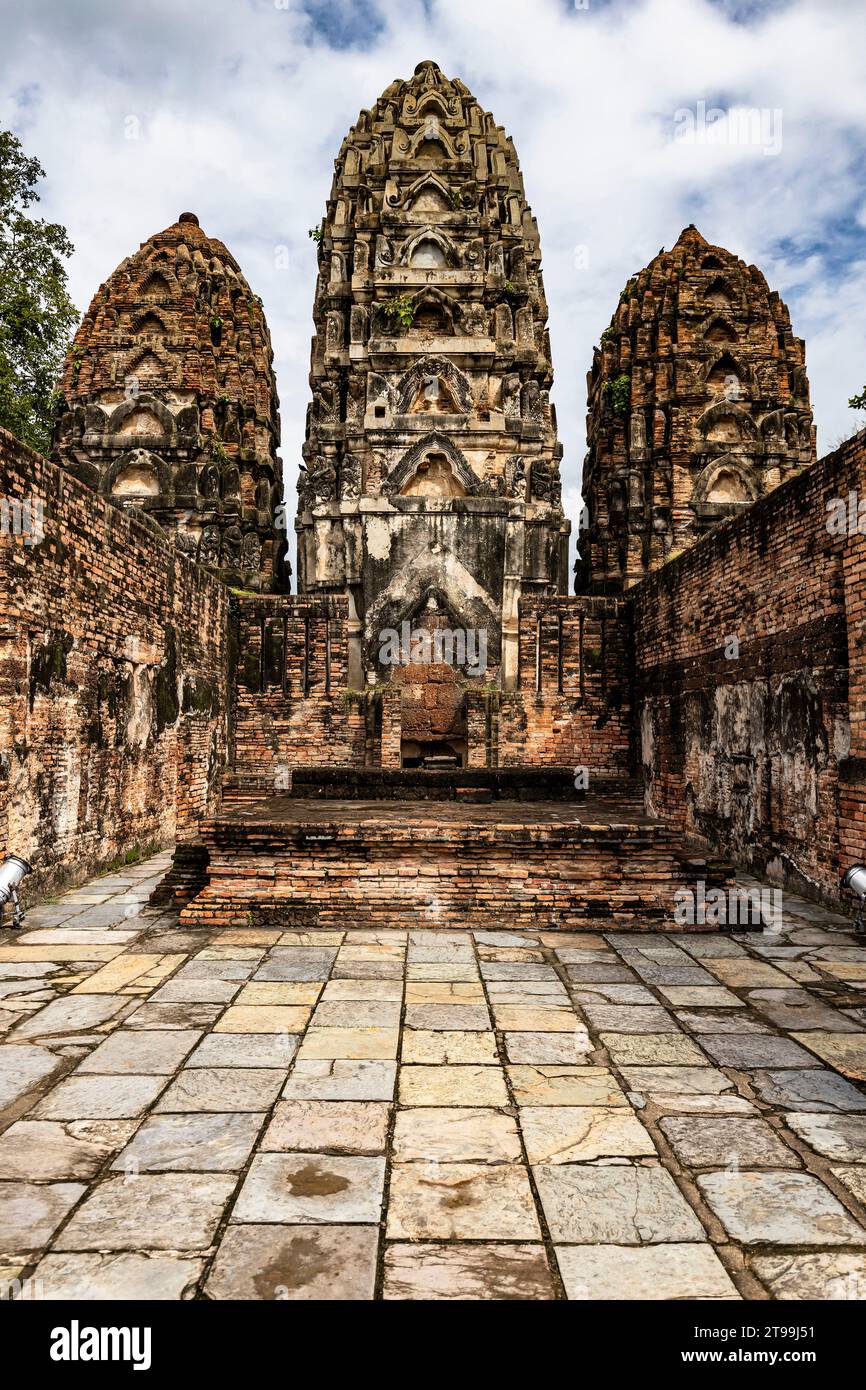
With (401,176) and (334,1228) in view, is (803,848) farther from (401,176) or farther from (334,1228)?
(401,176)

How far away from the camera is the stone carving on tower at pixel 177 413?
1806 cm

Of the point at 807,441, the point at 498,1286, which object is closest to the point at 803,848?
the point at 498,1286

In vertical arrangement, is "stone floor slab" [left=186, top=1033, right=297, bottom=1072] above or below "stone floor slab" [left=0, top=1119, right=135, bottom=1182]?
below

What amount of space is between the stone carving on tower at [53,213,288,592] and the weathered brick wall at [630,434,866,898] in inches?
416

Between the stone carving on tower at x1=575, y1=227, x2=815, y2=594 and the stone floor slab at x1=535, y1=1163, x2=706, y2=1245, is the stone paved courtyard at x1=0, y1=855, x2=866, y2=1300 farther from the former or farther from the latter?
the stone carving on tower at x1=575, y1=227, x2=815, y2=594

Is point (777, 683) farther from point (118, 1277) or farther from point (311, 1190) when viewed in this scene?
point (118, 1277)

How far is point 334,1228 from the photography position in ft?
8.00

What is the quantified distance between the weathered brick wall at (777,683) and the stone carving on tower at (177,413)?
10.6m

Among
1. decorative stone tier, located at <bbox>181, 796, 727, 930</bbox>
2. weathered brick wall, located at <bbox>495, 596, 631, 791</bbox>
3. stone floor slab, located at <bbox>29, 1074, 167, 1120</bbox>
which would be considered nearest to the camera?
stone floor slab, located at <bbox>29, 1074, 167, 1120</bbox>

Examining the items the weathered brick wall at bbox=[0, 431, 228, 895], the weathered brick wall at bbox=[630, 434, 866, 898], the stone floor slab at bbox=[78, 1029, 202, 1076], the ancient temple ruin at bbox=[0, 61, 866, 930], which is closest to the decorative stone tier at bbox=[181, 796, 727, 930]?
the ancient temple ruin at bbox=[0, 61, 866, 930]

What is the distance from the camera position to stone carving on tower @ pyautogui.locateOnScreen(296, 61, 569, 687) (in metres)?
14.5

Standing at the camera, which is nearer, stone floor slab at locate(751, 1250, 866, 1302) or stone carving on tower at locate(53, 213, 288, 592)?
stone floor slab at locate(751, 1250, 866, 1302)

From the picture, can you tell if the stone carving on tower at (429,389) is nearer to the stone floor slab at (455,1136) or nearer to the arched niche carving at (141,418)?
the arched niche carving at (141,418)

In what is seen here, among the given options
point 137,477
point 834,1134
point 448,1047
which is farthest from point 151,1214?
point 137,477
